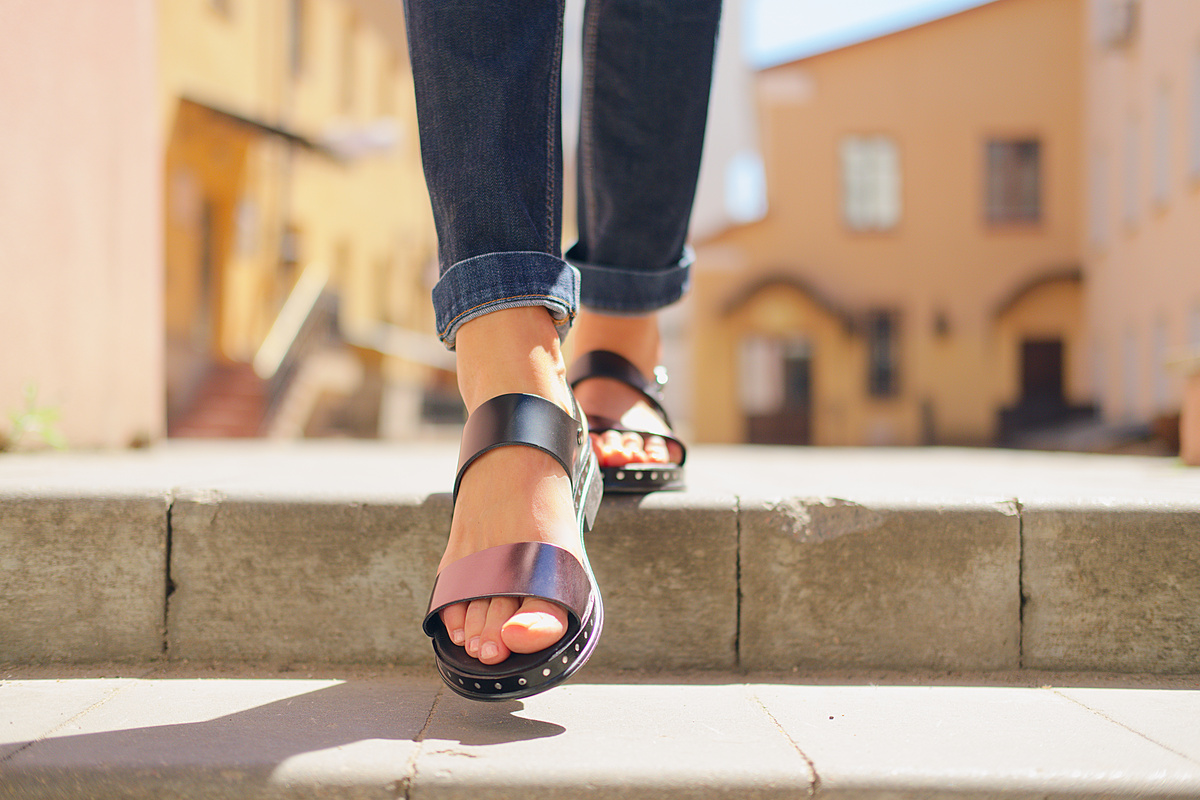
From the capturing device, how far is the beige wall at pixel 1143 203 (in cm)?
1061

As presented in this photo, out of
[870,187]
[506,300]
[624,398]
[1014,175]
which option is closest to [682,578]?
[624,398]

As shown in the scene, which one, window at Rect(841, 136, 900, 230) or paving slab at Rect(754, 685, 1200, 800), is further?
window at Rect(841, 136, 900, 230)

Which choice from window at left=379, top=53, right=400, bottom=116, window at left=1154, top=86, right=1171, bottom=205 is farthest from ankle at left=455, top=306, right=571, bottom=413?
window at left=379, top=53, right=400, bottom=116

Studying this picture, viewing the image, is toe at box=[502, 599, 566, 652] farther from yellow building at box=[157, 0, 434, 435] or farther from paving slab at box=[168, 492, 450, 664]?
yellow building at box=[157, 0, 434, 435]

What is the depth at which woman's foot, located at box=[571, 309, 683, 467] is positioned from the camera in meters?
1.61

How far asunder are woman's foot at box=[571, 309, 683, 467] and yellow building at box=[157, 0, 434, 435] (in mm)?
11106

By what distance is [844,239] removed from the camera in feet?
53.6

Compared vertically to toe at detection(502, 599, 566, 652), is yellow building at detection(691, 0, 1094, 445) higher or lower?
higher

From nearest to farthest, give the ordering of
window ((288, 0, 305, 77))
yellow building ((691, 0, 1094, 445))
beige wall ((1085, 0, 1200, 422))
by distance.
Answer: beige wall ((1085, 0, 1200, 422)) < yellow building ((691, 0, 1094, 445)) < window ((288, 0, 305, 77))

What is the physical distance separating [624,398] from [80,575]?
938 millimetres

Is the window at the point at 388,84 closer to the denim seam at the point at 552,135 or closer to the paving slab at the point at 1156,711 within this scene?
the denim seam at the point at 552,135

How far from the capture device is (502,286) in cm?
124

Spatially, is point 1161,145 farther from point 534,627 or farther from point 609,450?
point 534,627

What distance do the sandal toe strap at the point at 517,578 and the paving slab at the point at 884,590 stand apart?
487mm
